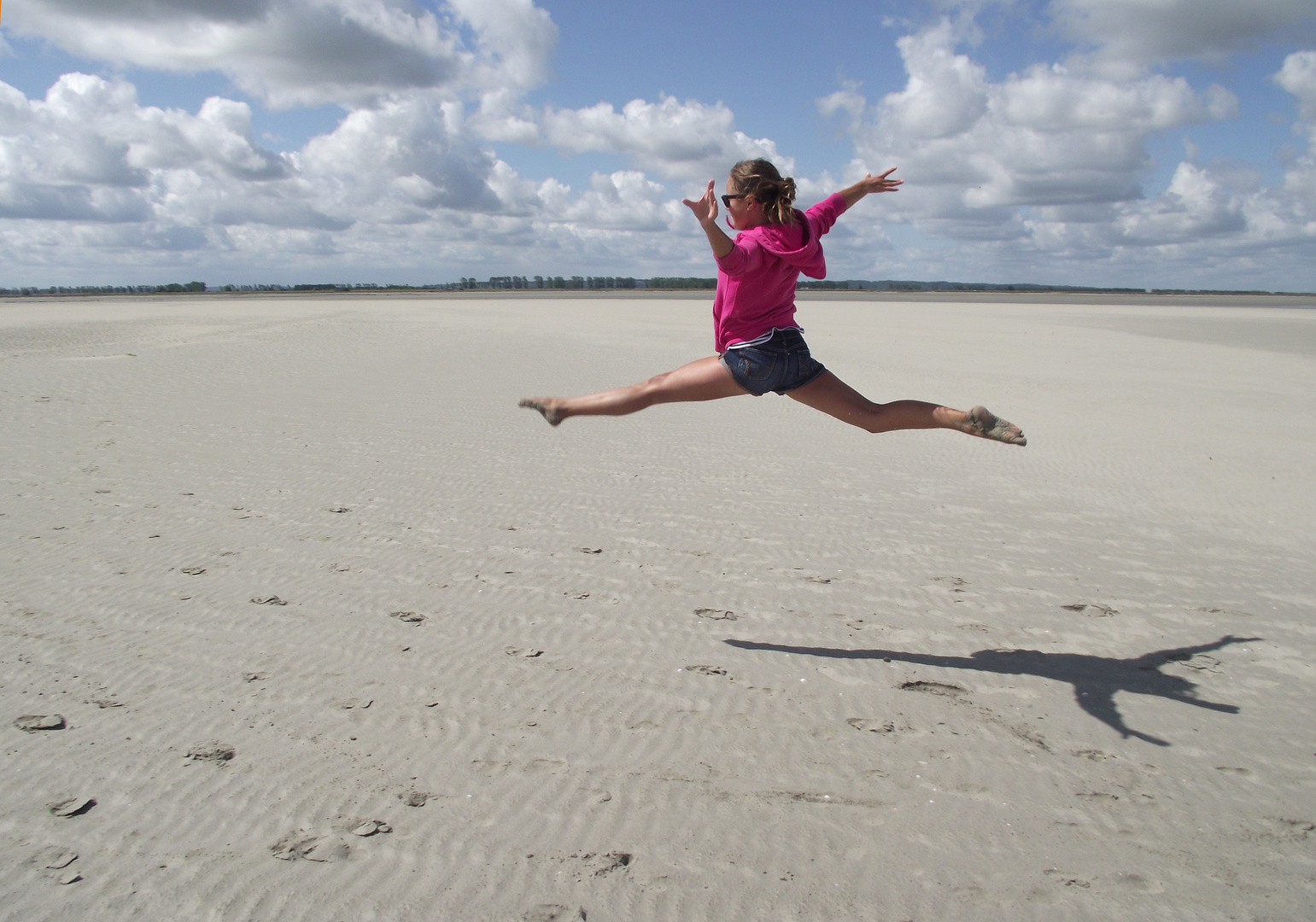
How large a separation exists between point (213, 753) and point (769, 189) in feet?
12.4

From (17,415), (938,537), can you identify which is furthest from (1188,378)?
(17,415)

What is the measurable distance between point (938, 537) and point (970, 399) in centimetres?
837

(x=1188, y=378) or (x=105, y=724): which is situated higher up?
(x=1188, y=378)

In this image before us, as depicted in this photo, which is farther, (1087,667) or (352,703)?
(1087,667)

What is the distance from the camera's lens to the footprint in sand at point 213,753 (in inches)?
134

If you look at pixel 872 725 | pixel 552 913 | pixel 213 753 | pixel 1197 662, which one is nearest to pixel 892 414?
pixel 872 725

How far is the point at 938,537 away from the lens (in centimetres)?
678

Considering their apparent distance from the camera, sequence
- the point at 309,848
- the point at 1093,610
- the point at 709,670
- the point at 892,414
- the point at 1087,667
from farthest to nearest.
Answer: the point at 1093,610 → the point at 892,414 → the point at 1087,667 → the point at 709,670 → the point at 309,848

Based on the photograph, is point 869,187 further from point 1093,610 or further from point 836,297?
point 836,297

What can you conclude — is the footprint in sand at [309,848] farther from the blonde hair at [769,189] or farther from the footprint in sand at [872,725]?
the blonde hair at [769,189]

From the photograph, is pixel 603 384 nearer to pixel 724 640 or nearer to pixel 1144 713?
pixel 724 640

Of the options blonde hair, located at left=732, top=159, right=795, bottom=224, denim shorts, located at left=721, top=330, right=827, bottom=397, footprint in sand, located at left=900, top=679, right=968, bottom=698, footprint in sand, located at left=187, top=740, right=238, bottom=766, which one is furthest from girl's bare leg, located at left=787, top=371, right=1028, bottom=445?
footprint in sand, located at left=187, top=740, right=238, bottom=766

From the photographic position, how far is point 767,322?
4.31 metres

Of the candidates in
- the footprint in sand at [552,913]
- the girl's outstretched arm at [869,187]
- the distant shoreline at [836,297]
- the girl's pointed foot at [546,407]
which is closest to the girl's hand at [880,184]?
the girl's outstretched arm at [869,187]
